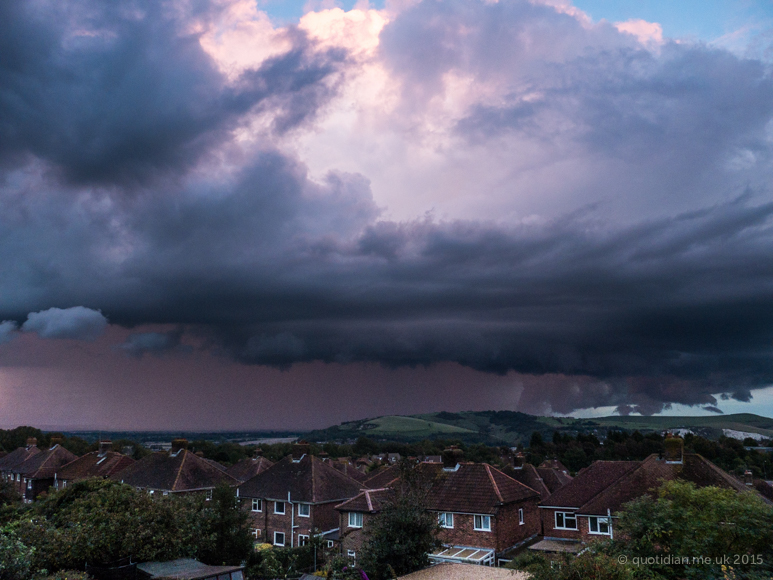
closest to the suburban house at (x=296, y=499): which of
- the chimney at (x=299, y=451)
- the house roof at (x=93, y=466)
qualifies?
the chimney at (x=299, y=451)

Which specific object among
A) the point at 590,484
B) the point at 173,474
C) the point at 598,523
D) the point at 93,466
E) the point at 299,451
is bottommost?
the point at 598,523

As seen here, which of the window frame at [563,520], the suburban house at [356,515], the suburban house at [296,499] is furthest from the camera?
the suburban house at [296,499]

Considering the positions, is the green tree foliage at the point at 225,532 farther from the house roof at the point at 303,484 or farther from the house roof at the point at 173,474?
the house roof at the point at 173,474

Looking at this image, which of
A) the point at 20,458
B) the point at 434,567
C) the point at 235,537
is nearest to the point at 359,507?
the point at 235,537

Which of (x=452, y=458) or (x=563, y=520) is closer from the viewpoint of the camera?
(x=563, y=520)

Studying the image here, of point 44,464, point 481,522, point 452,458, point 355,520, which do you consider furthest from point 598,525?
point 44,464

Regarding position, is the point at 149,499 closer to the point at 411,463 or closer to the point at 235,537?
the point at 235,537

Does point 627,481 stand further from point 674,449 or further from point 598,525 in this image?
point 674,449
